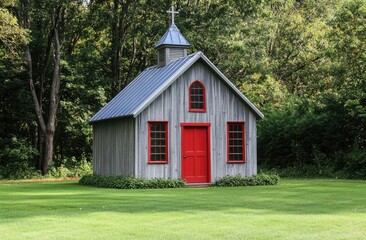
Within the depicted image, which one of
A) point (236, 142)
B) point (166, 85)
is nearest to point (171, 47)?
point (166, 85)

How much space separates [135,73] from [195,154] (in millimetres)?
17707

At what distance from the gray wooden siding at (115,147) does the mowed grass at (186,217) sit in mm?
6564

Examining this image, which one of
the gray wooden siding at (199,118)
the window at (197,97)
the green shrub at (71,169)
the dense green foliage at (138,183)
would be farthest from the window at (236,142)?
the green shrub at (71,169)

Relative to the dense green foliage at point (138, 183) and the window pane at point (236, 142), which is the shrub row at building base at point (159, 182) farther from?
the window pane at point (236, 142)

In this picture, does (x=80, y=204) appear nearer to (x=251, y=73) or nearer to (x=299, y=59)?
(x=251, y=73)

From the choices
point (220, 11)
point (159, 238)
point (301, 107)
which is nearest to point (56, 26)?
point (220, 11)

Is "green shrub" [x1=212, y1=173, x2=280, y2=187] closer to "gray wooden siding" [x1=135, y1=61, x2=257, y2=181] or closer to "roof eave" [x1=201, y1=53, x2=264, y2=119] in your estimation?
"gray wooden siding" [x1=135, y1=61, x2=257, y2=181]

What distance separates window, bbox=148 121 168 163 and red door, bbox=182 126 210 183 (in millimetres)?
771

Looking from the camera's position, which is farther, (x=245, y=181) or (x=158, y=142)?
Answer: (x=245, y=181)

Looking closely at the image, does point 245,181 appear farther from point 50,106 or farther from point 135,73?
point 135,73

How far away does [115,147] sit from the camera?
26.5m

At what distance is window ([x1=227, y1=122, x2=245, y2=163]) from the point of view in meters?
25.9

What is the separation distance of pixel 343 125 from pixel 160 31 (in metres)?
11.8

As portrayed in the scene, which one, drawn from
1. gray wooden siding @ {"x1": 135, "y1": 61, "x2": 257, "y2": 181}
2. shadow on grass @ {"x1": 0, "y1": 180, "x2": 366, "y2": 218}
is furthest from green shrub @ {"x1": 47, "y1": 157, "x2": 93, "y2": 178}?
shadow on grass @ {"x1": 0, "y1": 180, "x2": 366, "y2": 218}
